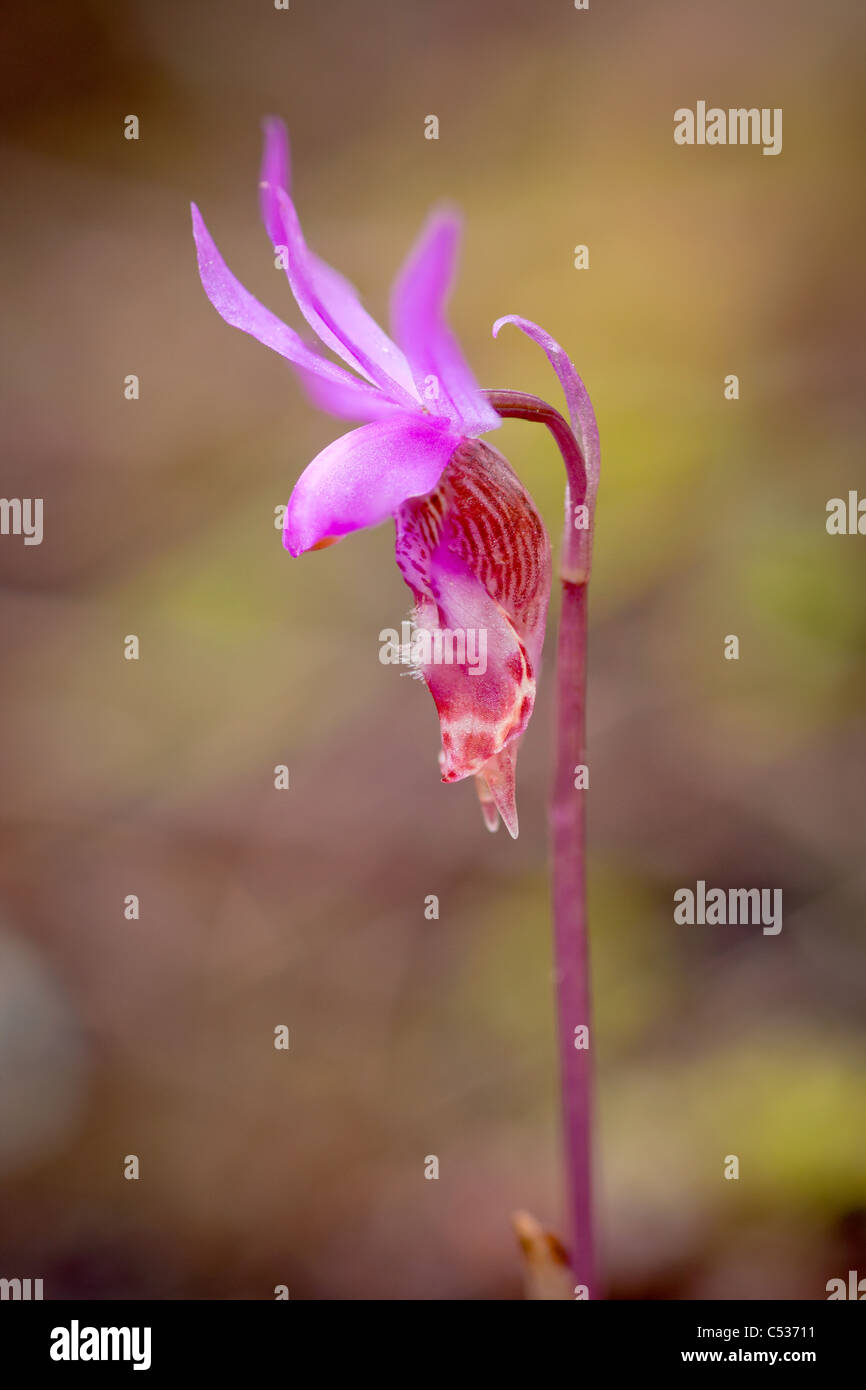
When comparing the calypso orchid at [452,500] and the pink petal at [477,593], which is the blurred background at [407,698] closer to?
the calypso orchid at [452,500]

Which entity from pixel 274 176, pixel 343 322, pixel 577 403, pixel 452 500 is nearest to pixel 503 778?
pixel 452 500

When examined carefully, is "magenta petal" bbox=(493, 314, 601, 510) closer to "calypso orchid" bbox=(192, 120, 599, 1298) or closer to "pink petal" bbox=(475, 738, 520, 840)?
"calypso orchid" bbox=(192, 120, 599, 1298)

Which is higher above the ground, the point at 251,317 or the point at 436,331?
the point at 251,317

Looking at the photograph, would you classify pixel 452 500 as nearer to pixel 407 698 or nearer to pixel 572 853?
pixel 572 853

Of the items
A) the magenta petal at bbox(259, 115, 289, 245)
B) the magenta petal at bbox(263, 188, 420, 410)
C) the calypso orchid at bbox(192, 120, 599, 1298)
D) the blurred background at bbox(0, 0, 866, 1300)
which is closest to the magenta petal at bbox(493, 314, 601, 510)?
the calypso orchid at bbox(192, 120, 599, 1298)

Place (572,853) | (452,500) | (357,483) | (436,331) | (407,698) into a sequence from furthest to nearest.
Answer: (407,698)
(572,853)
(452,500)
(357,483)
(436,331)

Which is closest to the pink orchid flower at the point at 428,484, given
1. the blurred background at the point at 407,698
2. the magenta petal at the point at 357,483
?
the magenta petal at the point at 357,483

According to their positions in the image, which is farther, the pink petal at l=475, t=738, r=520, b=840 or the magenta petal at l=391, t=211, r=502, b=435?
the pink petal at l=475, t=738, r=520, b=840
